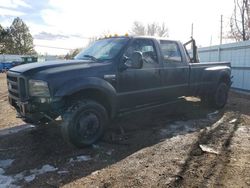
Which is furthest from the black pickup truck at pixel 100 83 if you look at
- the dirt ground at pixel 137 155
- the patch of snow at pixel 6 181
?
the patch of snow at pixel 6 181

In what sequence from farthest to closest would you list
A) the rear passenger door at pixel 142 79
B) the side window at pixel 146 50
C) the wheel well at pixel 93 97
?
1. the side window at pixel 146 50
2. the rear passenger door at pixel 142 79
3. the wheel well at pixel 93 97

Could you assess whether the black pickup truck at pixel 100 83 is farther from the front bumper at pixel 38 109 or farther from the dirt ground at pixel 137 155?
the dirt ground at pixel 137 155

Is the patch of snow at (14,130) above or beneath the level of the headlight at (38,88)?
beneath

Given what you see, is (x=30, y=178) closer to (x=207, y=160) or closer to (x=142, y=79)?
(x=207, y=160)

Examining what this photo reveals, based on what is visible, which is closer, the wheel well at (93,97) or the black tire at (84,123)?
the black tire at (84,123)

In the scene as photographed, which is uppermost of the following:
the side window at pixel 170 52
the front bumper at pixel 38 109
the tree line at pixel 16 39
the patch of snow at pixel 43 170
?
the tree line at pixel 16 39

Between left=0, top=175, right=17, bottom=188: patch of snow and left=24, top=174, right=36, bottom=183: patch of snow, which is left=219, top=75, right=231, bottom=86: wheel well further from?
left=0, top=175, right=17, bottom=188: patch of snow

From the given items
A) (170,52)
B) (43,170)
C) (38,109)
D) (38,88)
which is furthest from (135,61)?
(43,170)

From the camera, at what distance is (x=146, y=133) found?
610cm

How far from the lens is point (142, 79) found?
608 cm

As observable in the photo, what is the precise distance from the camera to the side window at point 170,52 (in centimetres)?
672

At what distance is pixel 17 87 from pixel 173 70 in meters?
3.42

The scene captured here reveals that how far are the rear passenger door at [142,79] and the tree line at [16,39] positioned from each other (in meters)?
56.3

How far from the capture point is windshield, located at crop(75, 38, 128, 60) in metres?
5.81
